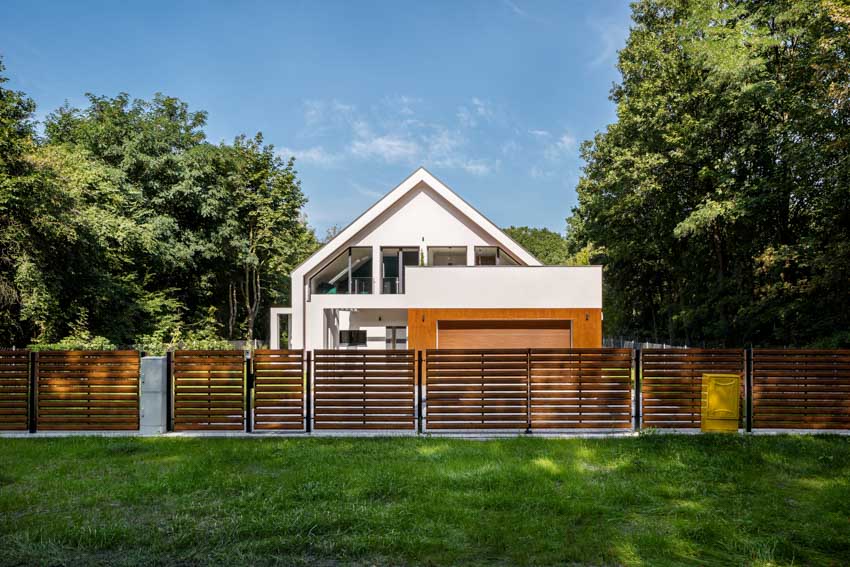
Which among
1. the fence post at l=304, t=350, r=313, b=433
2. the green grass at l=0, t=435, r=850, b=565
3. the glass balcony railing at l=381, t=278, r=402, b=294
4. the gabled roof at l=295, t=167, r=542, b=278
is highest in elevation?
the gabled roof at l=295, t=167, r=542, b=278

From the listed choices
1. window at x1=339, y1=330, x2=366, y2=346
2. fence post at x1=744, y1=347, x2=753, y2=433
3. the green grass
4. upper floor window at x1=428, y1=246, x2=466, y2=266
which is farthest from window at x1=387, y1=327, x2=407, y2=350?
fence post at x1=744, y1=347, x2=753, y2=433

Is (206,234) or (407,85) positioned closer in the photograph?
(407,85)

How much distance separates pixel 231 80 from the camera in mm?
20594

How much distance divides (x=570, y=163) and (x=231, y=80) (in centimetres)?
2053

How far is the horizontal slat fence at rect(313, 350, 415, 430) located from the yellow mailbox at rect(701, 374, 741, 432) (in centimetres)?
496

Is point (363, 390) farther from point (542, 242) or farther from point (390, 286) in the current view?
point (542, 242)

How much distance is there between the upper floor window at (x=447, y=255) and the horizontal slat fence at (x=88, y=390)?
14.1 m

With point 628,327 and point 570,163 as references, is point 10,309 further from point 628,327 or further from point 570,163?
point 628,327

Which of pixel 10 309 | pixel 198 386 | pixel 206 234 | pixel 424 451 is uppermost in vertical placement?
pixel 206 234

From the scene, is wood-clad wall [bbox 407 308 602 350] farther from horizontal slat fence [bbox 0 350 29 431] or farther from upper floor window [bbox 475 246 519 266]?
horizontal slat fence [bbox 0 350 29 431]

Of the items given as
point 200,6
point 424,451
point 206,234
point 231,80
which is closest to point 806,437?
point 424,451

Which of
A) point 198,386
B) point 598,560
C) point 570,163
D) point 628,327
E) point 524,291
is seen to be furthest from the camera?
point 628,327

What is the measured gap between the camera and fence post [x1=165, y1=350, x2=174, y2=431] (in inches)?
Result: 368

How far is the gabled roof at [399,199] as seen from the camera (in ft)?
68.0
